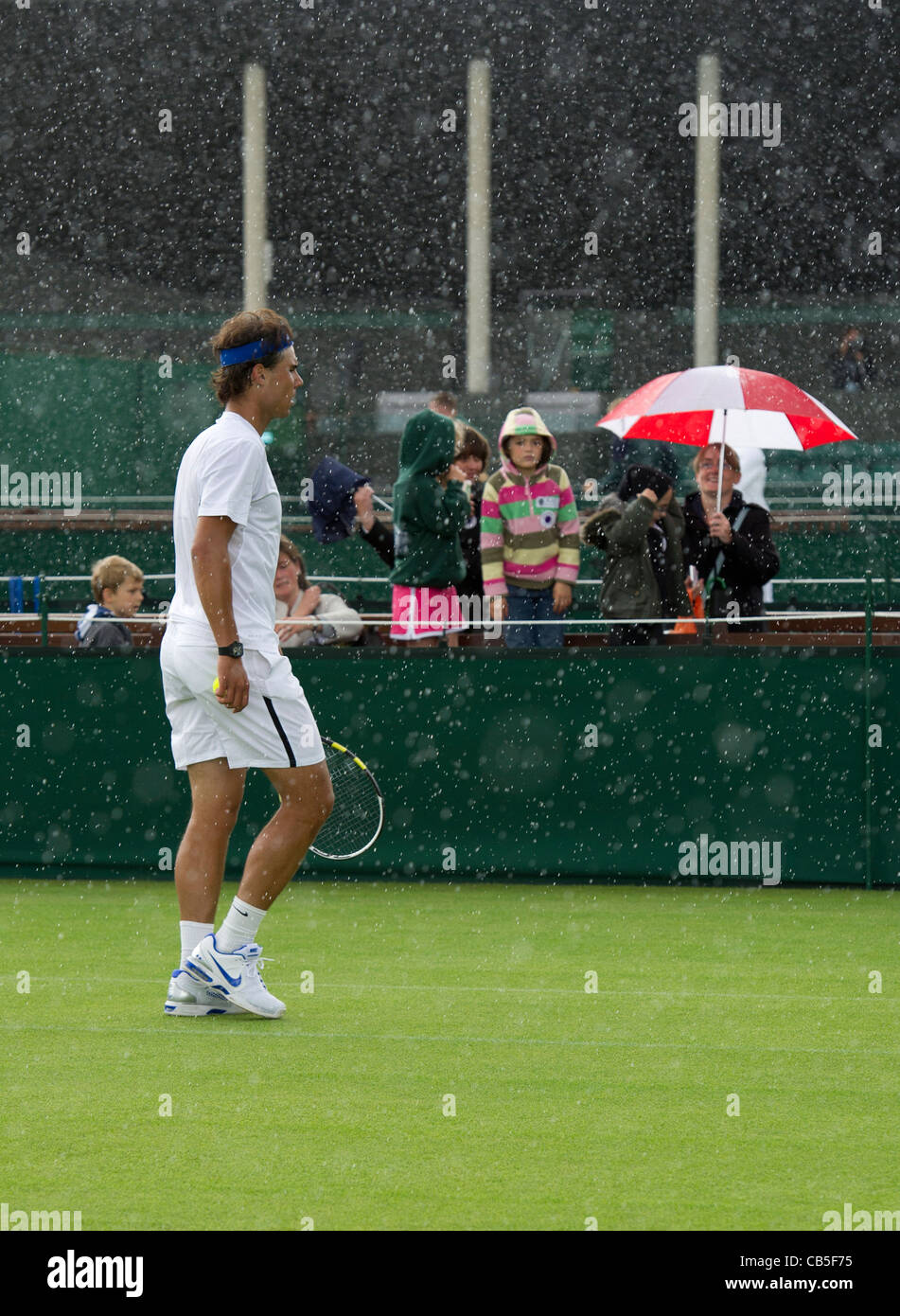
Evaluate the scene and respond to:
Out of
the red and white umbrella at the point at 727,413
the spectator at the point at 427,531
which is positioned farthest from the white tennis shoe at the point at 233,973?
the red and white umbrella at the point at 727,413

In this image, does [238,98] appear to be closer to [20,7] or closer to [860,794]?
[20,7]

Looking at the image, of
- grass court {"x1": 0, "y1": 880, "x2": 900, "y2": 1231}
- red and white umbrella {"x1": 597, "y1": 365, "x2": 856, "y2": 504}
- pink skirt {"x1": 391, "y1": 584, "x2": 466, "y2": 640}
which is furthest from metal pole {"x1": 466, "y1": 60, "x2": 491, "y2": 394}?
grass court {"x1": 0, "y1": 880, "x2": 900, "y2": 1231}

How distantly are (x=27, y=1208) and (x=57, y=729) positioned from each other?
6.26 metres

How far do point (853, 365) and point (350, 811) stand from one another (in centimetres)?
1399

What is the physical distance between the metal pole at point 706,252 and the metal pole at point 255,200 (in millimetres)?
4667

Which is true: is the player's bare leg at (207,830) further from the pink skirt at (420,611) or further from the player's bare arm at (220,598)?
the pink skirt at (420,611)

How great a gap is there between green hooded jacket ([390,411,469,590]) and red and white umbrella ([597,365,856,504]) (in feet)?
3.82

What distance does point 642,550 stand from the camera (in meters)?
10.7

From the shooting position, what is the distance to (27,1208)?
13.8ft

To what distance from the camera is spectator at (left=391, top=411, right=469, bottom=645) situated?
10.3 m

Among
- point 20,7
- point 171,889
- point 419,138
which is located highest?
point 20,7

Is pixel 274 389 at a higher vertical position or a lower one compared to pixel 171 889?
higher

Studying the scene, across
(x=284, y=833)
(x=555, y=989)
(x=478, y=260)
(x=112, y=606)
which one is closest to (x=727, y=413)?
(x=112, y=606)
